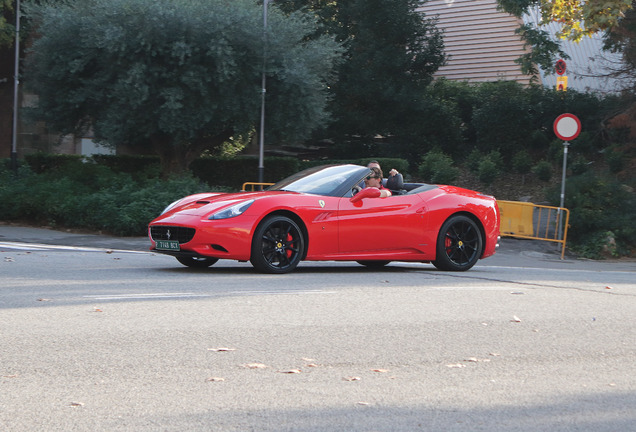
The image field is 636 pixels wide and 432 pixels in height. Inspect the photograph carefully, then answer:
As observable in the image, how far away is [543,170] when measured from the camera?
26078 millimetres

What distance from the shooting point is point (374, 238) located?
10875 mm

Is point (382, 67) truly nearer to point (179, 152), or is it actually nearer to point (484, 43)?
point (484, 43)

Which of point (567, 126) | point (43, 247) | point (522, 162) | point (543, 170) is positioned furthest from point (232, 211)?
point (522, 162)

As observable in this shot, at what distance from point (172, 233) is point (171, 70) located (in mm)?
12134

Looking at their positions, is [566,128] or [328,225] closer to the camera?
[328,225]

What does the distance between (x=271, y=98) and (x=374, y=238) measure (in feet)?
41.9

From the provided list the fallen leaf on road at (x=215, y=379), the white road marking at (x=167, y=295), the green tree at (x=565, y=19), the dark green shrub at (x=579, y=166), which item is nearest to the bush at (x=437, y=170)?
the dark green shrub at (x=579, y=166)

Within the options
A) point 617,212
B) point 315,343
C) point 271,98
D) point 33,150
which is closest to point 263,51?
point 271,98

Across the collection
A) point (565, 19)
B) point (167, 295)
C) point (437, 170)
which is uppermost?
point (565, 19)

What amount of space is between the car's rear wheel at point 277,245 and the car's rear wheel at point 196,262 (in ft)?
4.33

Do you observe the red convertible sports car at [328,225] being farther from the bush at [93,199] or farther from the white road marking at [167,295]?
the bush at [93,199]

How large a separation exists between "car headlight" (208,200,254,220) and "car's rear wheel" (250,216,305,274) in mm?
263

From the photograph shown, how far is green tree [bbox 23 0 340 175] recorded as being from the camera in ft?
68.7

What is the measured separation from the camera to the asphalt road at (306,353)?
443 cm
